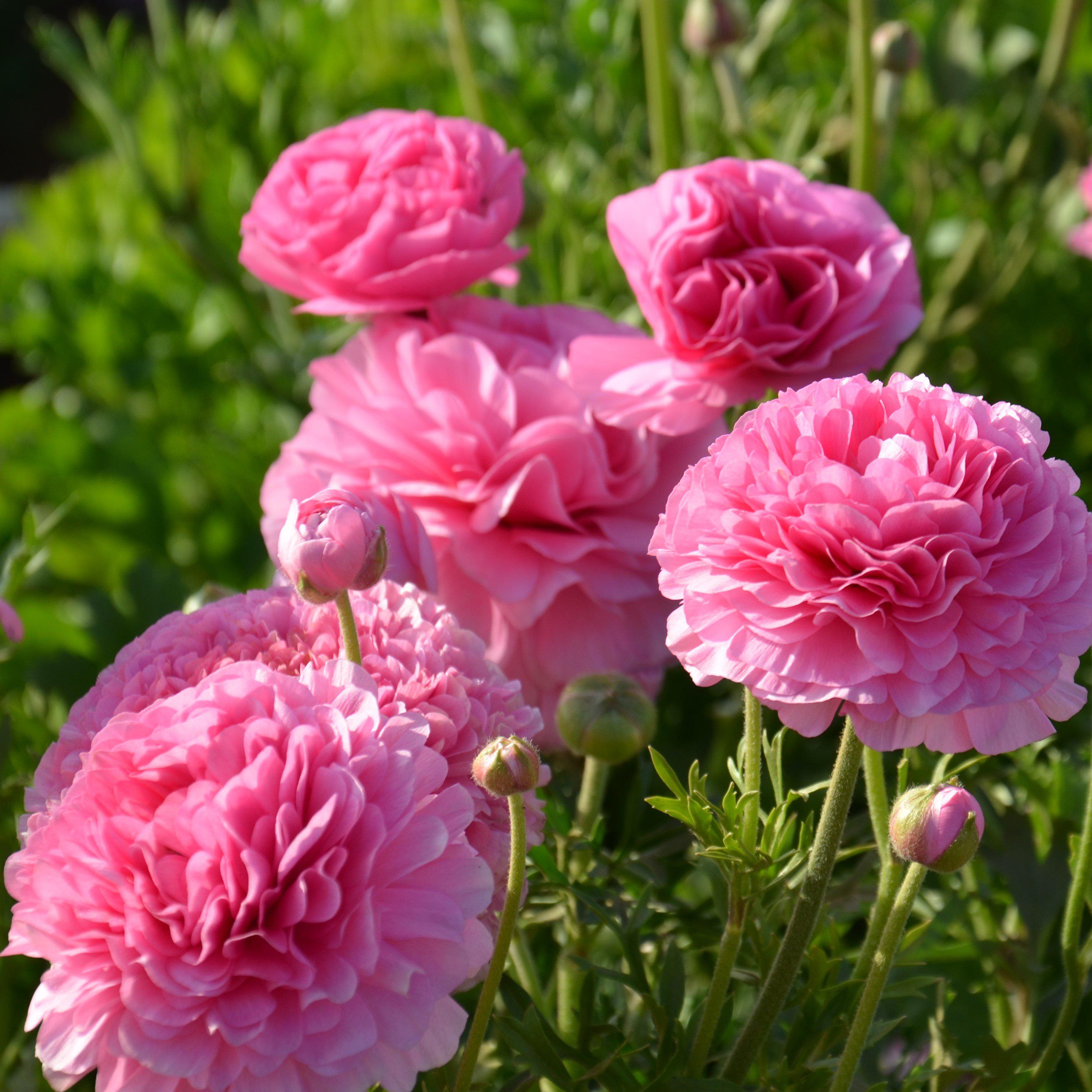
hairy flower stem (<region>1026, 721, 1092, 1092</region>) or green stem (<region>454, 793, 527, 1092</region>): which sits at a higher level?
green stem (<region>454, 793, 527, 1092</region>)

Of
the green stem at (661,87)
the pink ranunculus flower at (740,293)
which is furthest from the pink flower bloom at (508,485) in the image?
the green stem at (661,87)

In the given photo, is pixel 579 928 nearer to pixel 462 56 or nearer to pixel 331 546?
pixel 331 546

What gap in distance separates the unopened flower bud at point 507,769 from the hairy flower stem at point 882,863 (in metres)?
0.10

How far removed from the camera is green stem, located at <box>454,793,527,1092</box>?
0.33 m

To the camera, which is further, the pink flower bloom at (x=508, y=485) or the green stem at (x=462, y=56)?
the green stem at (x=462, y=56)

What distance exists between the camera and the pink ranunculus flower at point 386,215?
531 mm

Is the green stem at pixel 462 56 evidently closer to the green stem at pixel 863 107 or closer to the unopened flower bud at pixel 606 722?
the green stem at pixel 863 107

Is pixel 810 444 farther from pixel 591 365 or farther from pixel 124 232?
pixel 124 232

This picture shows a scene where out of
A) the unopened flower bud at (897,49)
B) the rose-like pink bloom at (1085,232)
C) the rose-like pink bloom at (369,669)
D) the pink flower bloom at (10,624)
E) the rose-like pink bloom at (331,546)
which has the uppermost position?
the rose-like pink bloom at (331,546)

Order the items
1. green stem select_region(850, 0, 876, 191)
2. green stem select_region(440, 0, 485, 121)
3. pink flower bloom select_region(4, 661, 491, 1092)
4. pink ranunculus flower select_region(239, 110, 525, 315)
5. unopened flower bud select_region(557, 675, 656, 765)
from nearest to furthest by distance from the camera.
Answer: pink flower bloom select_region(4, 661, 491, 1092) < unopened flower bud select_region(557, 675, 656, 765) < pink ranunculus flower select_region(239, 110, 525, 315) < green stem select_region(850, 0, 876, 191) < green stem select_region(440, 0, 485, 121)

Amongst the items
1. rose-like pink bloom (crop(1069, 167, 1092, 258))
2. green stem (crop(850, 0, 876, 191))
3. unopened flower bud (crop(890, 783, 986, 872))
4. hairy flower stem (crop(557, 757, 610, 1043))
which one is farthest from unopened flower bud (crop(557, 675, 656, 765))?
rose-like pink bloom (crop(1069, 167, 1092, 258))

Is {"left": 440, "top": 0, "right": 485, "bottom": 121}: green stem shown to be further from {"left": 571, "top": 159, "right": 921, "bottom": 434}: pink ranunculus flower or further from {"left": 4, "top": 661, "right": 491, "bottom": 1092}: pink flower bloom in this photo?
{"left": 4, "top": 661, "right": 491, "bottom": 1092}: pink flower bloom

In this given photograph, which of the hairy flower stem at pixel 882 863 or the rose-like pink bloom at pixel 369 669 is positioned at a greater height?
the rose-like pink bloom at pixel 369 669

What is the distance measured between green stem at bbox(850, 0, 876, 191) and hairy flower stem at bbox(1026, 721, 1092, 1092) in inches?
13.9
